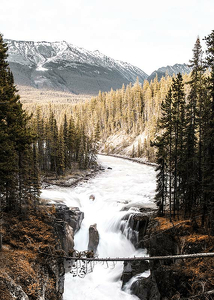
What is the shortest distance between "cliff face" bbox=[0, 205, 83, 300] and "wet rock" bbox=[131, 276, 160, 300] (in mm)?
5832

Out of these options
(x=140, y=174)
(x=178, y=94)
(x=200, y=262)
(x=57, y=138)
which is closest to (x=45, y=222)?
(x=200, y=262)

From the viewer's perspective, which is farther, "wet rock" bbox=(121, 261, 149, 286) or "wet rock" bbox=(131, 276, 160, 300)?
"wet rock" bbox=(121, 261, 149, 286)

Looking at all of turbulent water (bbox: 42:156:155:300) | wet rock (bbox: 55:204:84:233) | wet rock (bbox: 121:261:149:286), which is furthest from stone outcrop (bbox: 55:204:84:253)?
wet rock (bbox: 121:261:149:286)

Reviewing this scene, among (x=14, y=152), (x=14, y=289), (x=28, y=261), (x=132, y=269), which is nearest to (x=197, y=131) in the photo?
(x=132, y=269)

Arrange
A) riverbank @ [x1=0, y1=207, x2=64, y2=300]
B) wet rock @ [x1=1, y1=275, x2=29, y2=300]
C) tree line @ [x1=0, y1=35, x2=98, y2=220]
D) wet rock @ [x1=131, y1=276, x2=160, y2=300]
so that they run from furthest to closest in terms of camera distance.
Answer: wet rock @ [x1=131, y1=276, x2=160, y2=300] → tree line @ [x1=0, y1=35, x2=98, y2=220] → riverbank @ [x1=0, y1=207, x2=64, y2=300] → wet rock @ [x1=1, y1=275, x2=29, y2=300]

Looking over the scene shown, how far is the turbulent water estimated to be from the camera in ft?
60.5

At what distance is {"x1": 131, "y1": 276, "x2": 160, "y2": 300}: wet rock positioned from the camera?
15.7m

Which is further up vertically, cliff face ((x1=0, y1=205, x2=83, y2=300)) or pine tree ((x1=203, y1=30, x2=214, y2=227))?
pine tree ((x1=203, y1=30, x2=214, y2=227))

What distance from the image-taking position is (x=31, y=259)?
12.8 metres

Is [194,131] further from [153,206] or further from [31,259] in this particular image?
[31,259]

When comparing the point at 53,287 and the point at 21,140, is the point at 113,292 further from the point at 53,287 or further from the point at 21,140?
the point at 21,140

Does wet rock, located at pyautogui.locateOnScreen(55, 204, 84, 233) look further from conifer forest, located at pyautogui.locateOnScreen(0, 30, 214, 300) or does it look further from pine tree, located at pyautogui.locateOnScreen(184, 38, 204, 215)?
pine tree, located at pyautogui.locateOnScreen(184, 38, 204, 215)

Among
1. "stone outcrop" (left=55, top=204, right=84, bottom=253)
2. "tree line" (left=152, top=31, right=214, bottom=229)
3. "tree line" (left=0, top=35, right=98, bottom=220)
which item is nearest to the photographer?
"tree line" (left=0, top=35, right=98, bottom=220)

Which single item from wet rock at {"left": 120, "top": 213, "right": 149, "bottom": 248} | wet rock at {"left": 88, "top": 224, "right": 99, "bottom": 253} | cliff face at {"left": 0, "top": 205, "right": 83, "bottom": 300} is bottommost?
wet rock at {"left": 88, "top": 224, "right": 99, "bottom": 253}
